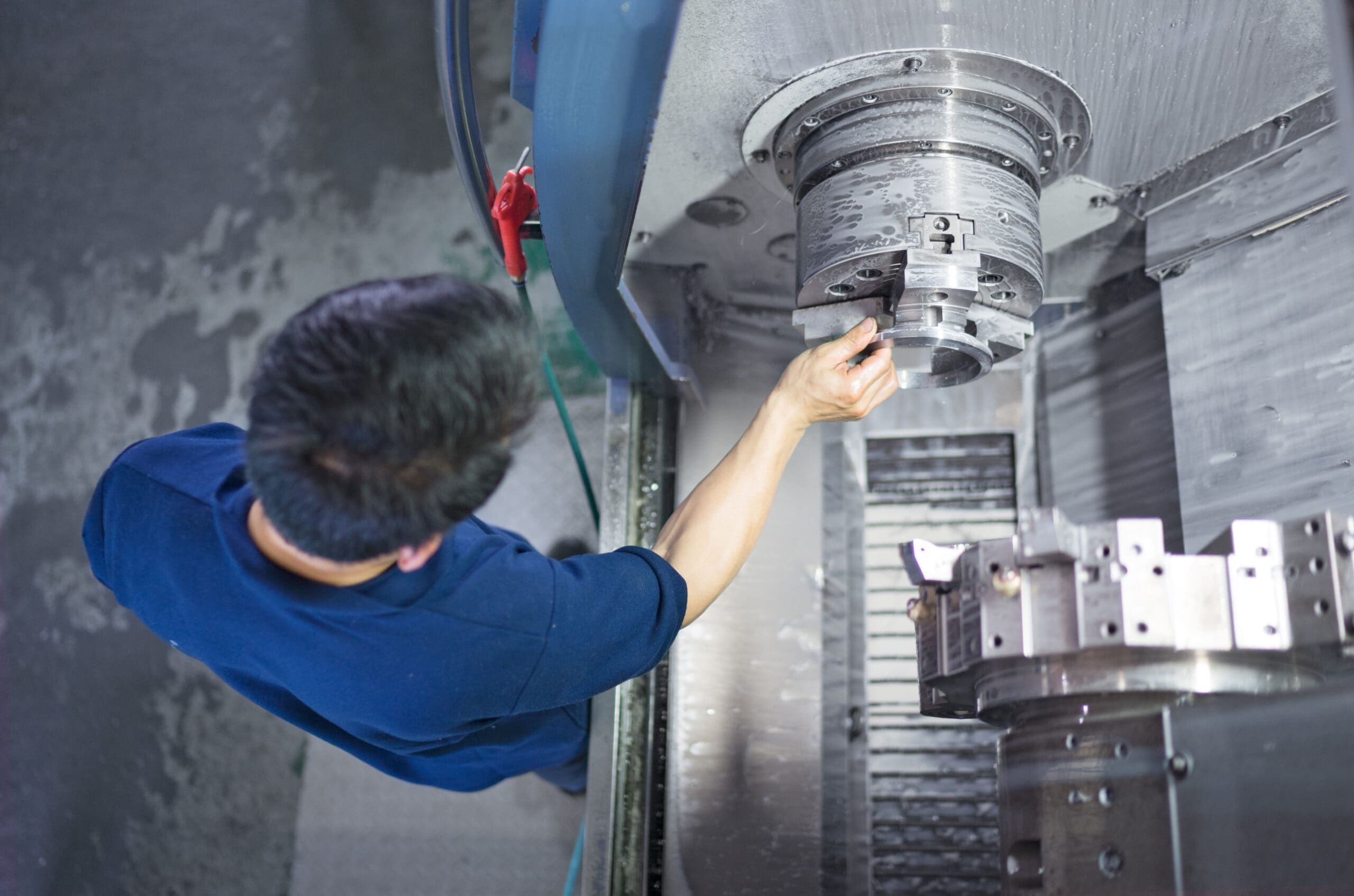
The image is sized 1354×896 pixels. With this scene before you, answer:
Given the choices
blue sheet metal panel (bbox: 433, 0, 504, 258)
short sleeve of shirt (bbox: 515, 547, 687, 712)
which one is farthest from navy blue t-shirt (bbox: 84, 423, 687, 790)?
blue sheet metal panel (bbox: 433, 0, 504, 258)

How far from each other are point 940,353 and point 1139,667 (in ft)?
1.43

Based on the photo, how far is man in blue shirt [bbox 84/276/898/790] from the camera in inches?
29.9

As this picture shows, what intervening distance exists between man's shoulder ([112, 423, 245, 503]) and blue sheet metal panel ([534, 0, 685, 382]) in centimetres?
40

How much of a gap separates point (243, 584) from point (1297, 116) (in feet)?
3.68

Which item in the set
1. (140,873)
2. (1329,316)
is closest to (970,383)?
(1329,316)

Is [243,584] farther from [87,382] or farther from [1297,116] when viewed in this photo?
[87,382]

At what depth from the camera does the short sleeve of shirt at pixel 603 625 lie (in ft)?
3.04

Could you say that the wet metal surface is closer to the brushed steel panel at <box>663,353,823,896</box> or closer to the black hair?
the brushed steel panel at <box>663,353,823,896</box>

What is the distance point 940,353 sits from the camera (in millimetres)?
1176

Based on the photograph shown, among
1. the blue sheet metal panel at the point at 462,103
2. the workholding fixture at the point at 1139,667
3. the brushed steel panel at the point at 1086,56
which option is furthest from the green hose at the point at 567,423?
the workholding fixture at the point at 1139,667

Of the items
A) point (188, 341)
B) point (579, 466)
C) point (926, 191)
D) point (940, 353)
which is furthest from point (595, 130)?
point (188, 341)

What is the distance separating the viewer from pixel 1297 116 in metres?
1.12

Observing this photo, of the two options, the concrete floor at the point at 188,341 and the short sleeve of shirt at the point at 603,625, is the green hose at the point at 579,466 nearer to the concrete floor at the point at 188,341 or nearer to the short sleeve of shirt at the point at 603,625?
the concrete floor at the point at 188,341

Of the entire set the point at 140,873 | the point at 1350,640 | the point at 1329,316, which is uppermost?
the point at 1329,316
